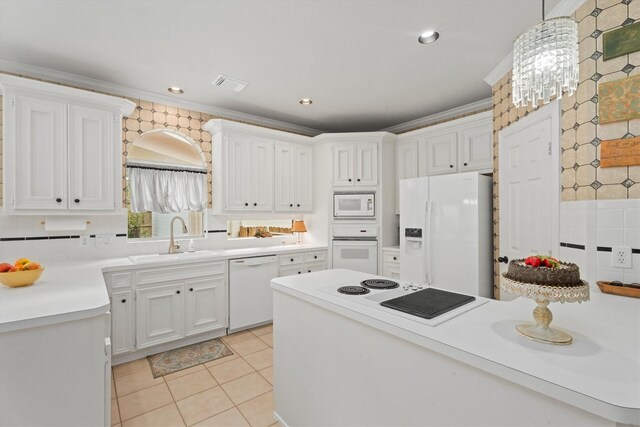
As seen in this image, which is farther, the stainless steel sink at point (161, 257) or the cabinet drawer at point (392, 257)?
the cabinet drawer at point (392, 257)

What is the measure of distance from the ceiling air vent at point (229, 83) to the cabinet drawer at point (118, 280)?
1991 mm

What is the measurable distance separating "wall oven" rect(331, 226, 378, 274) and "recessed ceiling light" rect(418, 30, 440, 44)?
2299 mm

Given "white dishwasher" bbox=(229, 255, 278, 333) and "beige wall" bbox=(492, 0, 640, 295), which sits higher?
"beige wall" bbox=(492, 0, 640, 295)

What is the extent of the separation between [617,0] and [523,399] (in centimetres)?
217

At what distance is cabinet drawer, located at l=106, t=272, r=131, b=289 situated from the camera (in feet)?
8.36

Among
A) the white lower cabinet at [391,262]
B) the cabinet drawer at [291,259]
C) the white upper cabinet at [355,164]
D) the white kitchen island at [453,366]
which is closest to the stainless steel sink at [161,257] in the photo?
the cabinet drawer at [291,259]

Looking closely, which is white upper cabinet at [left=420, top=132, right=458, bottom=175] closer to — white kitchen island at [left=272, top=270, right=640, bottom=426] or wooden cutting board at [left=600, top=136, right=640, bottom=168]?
wooden cutting board at [left=600, top=136, right=640, bottom=168]

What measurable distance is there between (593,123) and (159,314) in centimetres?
360

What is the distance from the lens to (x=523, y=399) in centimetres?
82

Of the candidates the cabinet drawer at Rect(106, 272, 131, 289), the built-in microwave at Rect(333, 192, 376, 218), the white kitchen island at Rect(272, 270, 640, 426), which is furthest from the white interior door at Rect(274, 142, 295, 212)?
the white kitchen island at Rect(272, 270, 640, 426)

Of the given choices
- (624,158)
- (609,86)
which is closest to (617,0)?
(609,86)

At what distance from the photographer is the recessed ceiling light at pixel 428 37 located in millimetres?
2215

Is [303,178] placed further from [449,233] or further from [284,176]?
[449,233]

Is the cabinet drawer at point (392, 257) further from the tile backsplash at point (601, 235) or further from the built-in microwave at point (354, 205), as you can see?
the tile backsplash at point (601, 235)
